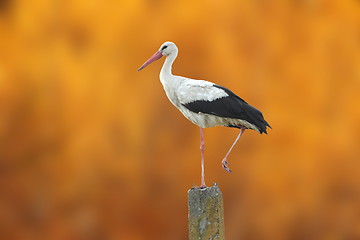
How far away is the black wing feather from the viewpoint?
11352mm

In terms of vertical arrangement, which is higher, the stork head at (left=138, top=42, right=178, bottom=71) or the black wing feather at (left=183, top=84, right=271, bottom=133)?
the stork head at (left=138, top=42, right=178, bottom=71)

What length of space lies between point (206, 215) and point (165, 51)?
5757mm

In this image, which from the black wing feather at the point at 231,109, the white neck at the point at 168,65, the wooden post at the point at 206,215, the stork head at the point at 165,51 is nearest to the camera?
the wooden post at the point at 206,215

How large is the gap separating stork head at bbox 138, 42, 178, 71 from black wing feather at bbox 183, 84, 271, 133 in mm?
1805

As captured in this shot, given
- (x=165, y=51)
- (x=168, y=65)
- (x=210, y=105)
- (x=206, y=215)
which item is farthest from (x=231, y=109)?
(x=206, y=215)

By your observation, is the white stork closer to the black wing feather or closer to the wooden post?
the black wing feather

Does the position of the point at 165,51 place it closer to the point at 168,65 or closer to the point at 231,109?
the point at 168,65

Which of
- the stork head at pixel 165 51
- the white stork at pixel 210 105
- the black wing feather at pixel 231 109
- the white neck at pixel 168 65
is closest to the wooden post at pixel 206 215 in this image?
the white stork at pixel 210 105

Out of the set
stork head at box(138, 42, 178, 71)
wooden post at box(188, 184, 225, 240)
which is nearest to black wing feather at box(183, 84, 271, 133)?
stork head at box(138, 42, 178, 71)

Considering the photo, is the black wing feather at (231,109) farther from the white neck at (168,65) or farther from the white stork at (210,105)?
the white neck at (168,65)

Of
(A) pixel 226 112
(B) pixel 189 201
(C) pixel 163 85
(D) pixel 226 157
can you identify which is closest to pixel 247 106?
(A) pixel 226 112

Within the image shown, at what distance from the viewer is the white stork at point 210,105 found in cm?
1145

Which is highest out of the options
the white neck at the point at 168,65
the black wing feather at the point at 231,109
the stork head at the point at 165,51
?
the stork head at the point at 165,51

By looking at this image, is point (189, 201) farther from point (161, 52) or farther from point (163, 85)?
point (161, 52)
